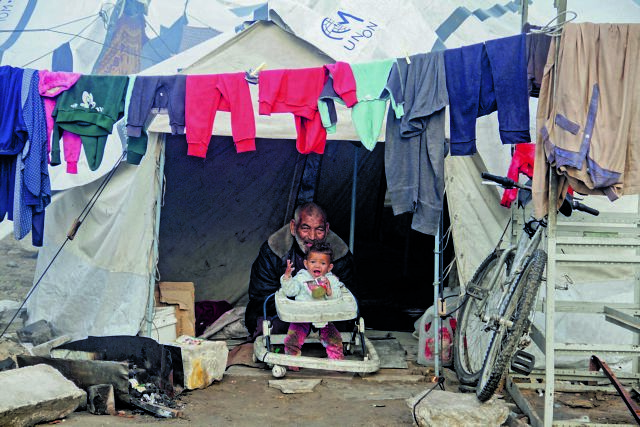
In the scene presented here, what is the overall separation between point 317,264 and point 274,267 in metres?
0.60

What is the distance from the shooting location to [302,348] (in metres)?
6.93

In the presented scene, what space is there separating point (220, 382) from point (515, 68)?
128 inches

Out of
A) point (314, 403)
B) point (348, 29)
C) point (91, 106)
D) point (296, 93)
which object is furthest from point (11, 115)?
point (348, 29)

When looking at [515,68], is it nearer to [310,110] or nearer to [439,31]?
[310,110]

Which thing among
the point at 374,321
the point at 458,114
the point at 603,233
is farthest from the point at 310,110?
the point at 374,321

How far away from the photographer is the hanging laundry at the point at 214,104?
225 inches

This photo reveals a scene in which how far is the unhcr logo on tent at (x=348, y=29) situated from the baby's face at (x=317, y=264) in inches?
79.8

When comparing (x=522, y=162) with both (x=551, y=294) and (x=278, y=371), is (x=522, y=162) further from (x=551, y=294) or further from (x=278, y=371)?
(x=278, y=371)

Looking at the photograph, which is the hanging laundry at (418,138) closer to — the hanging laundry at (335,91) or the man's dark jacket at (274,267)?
the hanging laundry at (335,91)

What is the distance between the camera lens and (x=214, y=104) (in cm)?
575

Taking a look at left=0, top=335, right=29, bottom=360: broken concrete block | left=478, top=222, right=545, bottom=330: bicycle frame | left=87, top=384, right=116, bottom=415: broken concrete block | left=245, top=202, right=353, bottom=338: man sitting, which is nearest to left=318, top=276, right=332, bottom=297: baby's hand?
left=245, top=202, right=353, bottom=338: man sitting

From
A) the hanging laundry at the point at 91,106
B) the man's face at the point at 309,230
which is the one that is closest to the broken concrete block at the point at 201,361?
the man's face at the point at 309,230

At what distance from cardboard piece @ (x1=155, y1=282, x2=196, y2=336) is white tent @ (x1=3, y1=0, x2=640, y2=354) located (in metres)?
0.58

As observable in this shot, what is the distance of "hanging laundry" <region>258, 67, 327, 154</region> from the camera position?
5562 mm
